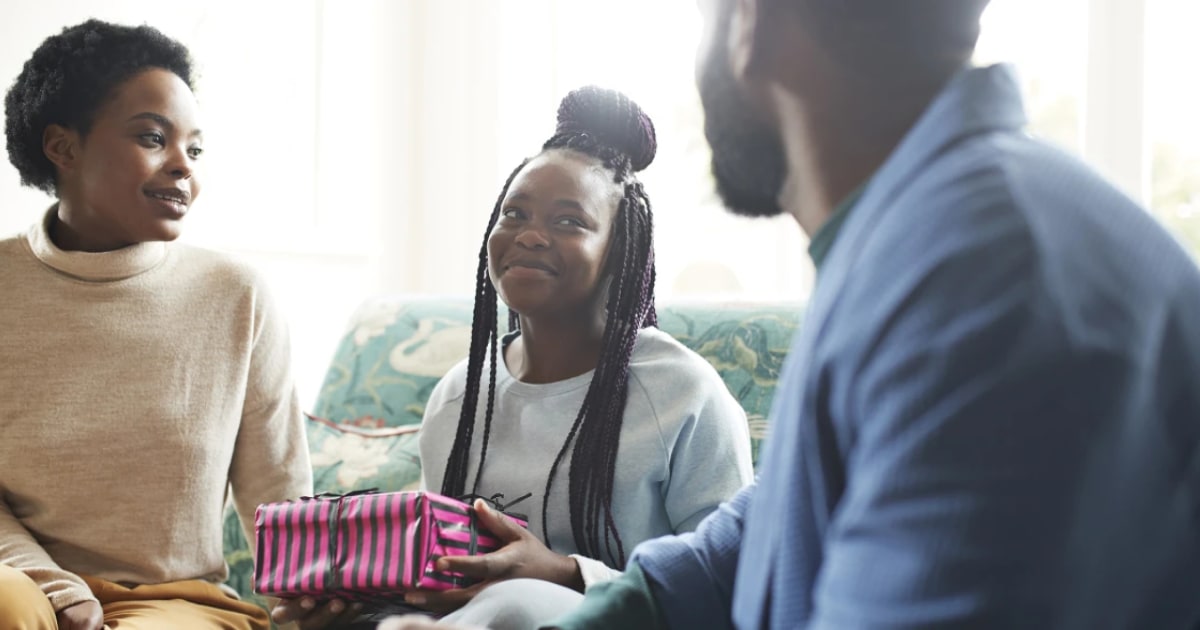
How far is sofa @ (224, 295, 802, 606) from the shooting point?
6.56 feet

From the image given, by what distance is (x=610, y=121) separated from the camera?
1.78 metres

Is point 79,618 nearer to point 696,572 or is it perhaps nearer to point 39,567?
point 39,567

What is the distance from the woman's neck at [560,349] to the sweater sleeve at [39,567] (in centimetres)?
69

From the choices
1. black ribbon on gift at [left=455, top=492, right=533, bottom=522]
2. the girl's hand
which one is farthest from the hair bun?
the girl's hand

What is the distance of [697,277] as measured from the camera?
12.5 ft

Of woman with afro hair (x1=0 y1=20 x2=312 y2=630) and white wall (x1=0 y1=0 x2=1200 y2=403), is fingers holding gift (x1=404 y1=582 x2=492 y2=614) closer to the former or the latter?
woman with afro hair (x1=0 y1=20 x2=312 y2=630)

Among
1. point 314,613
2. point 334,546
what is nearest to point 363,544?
point 334,546

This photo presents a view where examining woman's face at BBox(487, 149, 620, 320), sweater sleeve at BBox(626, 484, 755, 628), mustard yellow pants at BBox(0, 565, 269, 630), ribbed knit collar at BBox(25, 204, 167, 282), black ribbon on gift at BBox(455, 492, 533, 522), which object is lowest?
mustard yellow pants at BBox(0, 565, 269, 630)

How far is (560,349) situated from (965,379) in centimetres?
116

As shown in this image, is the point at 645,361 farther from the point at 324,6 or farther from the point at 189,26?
the point at 324,6

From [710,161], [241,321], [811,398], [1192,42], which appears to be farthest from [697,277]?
[811,398]

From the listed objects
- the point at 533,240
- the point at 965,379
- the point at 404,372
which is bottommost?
the point at 404,372

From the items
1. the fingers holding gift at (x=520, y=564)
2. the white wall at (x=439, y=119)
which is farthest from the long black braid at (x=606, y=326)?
the white wall at (x=439, y=119)

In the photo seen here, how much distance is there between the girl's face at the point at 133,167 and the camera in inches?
69.0
